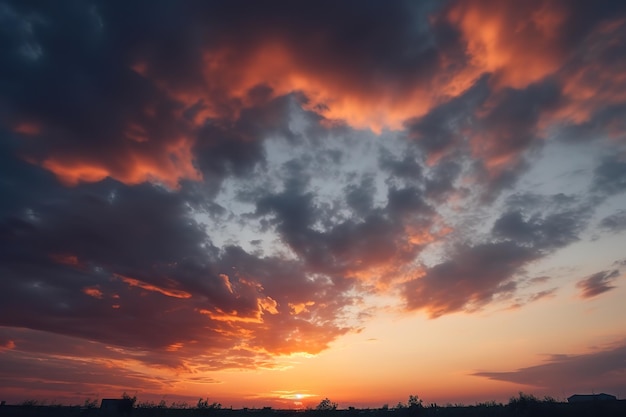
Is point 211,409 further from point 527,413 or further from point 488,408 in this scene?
point 527,413

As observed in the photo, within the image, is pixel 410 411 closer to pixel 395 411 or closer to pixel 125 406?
pixel 395 411

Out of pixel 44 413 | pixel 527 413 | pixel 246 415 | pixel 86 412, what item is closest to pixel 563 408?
pixel 527 413

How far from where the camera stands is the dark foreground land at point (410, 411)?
48713 mm

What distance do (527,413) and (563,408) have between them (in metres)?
4.34

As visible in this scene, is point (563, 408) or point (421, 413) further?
point (421, 413)

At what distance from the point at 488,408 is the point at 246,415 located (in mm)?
38502

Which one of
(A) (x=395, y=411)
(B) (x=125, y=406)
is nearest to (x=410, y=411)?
(A) (x=395, y=411)

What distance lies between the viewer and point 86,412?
2596 inches

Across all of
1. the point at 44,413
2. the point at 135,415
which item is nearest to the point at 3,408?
the point at 44,413

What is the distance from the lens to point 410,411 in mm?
63000

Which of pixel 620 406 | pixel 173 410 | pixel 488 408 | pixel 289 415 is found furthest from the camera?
pixel 173 410

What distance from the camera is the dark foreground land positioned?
4871cm

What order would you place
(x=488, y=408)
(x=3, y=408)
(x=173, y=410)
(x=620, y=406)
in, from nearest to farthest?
1. (x=620, y=406)
2. (x=488, y=408)
3. (x=3, y=408)
4. (x=173, y=410)

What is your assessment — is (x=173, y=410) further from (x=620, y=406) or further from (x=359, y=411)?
(x=620, y=406)
